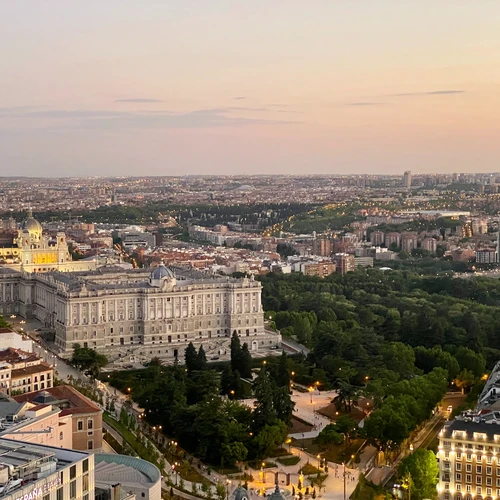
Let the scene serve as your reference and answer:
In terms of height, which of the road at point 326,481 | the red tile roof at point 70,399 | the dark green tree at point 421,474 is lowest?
the road at point 326,481

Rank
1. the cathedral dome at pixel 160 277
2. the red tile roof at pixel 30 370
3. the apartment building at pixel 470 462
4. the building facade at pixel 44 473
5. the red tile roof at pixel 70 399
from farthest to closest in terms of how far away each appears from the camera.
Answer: the cathedral dome at pixel 160 277 → the red tile roof at pixel 30 370 → the red tile roof at pixel 70 399 → the apartment building at pixel 470 462 → the building facade at pixel 44 473

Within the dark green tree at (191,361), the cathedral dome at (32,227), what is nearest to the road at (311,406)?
the dark green tree at (191,361)

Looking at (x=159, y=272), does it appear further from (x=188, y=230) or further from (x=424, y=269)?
(x=188, y=230)

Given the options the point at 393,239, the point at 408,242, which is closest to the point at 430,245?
the point at 408,242

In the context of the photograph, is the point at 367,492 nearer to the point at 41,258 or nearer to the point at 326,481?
the point at 326,481

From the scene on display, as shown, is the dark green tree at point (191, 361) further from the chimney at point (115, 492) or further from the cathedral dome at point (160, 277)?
the chimney at point (115, 492)
